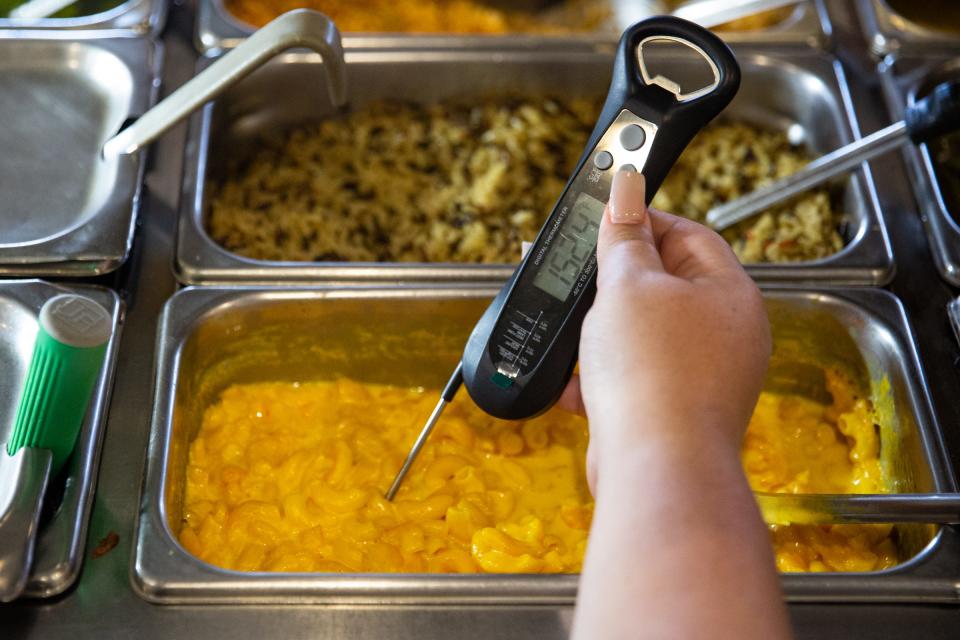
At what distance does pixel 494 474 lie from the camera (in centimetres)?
157

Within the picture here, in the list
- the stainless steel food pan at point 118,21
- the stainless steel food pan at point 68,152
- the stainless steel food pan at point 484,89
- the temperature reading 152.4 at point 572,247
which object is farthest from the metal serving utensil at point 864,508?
the stainless steel food pan at point 118,21

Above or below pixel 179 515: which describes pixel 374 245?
above

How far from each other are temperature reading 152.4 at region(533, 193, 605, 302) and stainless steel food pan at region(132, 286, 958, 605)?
1.24ft

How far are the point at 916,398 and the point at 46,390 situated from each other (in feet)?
4.02

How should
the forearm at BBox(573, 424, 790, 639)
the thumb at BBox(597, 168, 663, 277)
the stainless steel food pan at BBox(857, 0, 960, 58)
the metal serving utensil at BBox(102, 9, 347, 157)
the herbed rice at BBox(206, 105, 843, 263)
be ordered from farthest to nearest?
the stainless steel food pan at BBox(857, 0, 960, 58)
the herbed rice at BBox(206, 105, 843, 263)
the metal serving utensil at BBox(102, 9, 347, 157)
the thumb at BBox(597, 168, 663, 277)
the forearm at BBox(573, 424, 790, 639)

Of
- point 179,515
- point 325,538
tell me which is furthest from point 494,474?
point 179,515

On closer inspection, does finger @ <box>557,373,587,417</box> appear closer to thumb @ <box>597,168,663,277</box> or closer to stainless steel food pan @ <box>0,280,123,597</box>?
thumb @ <box>597,168,663,277</box>

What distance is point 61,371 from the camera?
3.92 feet

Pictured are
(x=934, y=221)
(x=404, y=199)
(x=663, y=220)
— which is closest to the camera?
(x=663, y=220)

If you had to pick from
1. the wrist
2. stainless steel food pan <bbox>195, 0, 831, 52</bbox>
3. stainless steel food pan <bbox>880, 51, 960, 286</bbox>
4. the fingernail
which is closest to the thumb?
the fingernail

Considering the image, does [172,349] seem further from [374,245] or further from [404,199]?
[404,199]

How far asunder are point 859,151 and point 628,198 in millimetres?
849

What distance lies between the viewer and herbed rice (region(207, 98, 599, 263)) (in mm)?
1840

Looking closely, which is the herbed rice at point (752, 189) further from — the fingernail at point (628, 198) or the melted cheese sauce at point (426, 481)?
the fingernail at point (628, 198)
